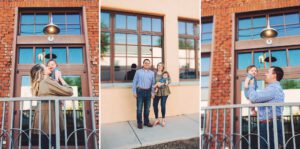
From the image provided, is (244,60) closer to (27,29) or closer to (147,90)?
(147,90)

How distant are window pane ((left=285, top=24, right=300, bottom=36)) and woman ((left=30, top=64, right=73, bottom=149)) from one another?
1.79 meters

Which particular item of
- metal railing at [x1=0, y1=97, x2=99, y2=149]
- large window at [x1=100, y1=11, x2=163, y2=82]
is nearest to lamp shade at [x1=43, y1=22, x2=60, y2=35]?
metal railing at [x1=0, y1=97, x2=99, y2=149]

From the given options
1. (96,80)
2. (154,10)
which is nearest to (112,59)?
(154,10)

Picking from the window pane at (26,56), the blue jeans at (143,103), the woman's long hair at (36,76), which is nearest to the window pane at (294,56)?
the blue jeans at (143,103)

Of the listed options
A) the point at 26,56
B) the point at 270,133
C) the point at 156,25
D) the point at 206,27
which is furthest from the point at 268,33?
the point at 26,56

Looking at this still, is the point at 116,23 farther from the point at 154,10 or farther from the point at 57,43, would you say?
the point at 57,43

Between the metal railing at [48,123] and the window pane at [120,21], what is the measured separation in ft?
2.20

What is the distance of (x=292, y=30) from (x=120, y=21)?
4.71ft

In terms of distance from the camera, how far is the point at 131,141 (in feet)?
4.06

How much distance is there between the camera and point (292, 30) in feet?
6.00

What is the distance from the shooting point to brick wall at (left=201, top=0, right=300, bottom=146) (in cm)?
168

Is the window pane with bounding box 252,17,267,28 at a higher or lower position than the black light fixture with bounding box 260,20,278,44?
higher

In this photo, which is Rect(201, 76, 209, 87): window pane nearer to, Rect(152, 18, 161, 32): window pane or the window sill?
the window sill

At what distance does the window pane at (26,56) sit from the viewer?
1.93m
